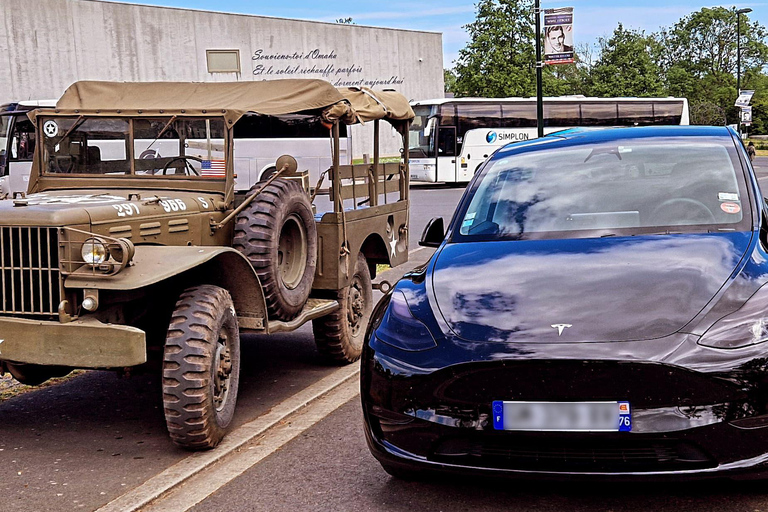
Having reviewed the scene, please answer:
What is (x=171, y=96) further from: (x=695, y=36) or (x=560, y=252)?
(x=695, y=36)

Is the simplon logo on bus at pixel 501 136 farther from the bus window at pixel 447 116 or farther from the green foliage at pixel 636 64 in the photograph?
the green foliage at pixel 636 64

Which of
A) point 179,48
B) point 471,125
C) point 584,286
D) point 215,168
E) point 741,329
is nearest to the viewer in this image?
point 741,329

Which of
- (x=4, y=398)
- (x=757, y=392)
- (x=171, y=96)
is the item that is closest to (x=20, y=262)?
(x=4, y=398)

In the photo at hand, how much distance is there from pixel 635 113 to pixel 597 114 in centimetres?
181

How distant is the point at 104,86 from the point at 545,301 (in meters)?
4.17

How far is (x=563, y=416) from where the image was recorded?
141 inches

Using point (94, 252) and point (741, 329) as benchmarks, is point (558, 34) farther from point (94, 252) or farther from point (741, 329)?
point (741, 329)

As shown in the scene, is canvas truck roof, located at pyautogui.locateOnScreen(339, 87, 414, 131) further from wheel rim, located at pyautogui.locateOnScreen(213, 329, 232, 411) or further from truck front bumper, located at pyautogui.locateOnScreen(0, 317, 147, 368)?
truck front bumper, located at pyautogui.locateOnScreen(0, 317, 147, 368)

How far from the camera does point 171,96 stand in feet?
22.1

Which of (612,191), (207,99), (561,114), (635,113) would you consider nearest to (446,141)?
(561,114)

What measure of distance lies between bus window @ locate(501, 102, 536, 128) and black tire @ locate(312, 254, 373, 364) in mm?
29748

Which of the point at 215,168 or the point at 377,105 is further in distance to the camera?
the point at 377,105

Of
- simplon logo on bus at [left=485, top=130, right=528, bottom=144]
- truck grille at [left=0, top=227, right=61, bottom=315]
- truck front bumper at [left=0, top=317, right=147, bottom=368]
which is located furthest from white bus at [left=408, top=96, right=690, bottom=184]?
truck front bumper at [left=0, top=317, right=147, bottom=368]

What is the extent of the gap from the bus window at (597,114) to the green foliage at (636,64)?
1510 cm
